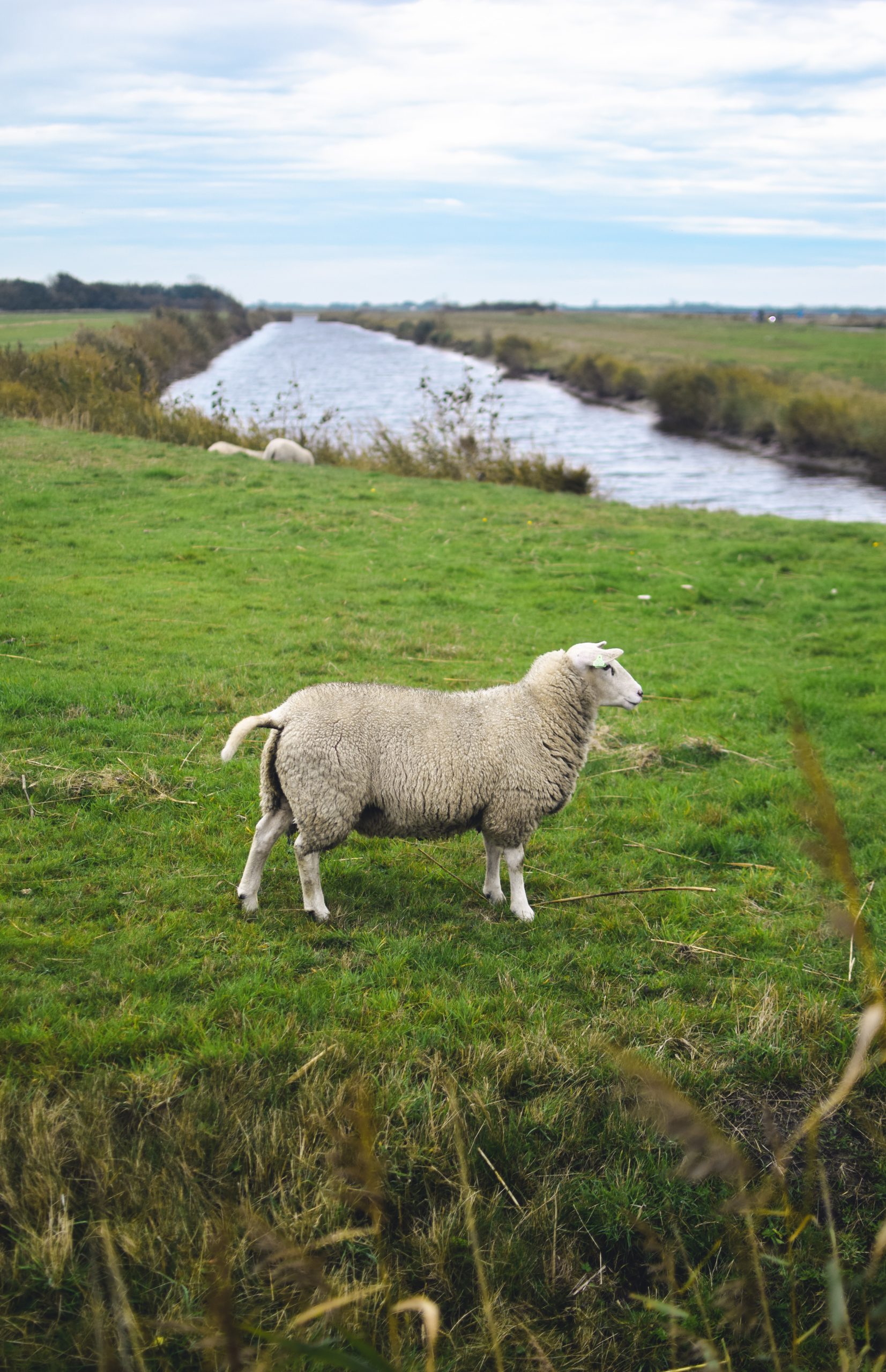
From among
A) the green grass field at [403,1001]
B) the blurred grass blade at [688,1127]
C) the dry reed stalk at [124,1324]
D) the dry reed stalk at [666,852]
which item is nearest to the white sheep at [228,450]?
the green grass field at [403,1001]

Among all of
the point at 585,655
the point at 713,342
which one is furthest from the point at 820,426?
the point at 713,342

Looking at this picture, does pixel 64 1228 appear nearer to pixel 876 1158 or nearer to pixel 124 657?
pixel 876 1158

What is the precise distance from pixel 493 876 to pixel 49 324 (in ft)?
145

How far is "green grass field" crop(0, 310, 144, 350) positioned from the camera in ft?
97.2

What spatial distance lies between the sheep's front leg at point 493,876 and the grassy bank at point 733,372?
30.3 meters

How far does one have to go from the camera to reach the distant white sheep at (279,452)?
19438 millimetres

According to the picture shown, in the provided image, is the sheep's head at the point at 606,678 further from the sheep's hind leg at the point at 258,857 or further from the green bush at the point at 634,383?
the green bush at the point at 634,383

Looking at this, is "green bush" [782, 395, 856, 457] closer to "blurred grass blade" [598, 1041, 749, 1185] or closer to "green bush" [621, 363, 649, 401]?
"green bush" [621, 363, 649, 401]

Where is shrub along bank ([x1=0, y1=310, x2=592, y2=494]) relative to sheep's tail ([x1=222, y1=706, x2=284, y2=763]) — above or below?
above

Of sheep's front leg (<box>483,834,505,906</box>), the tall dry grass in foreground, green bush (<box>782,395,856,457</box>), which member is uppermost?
green bush (<box>782,395,856,457</box>)

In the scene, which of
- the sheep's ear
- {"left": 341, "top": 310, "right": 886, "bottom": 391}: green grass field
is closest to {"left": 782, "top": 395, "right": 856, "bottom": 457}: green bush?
{"left": 341, "top": 310, "right": 886, "bottom": 391}: green grass field

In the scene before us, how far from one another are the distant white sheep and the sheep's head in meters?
15.1

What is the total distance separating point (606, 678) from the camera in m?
5.34

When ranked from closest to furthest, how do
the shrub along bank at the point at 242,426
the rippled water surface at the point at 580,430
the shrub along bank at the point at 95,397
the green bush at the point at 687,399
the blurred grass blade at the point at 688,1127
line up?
1. the blurred grass blade at the point at 688,1127
2. the shrub along bank at the point at 95,397
3. the shrub along bank at the point at 242,426
4. the rippled water surface at the point at 580,430
5. the green bush at the point at 687,399
